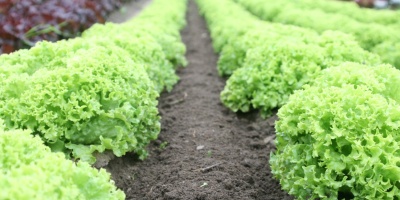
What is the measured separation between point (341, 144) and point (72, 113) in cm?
256

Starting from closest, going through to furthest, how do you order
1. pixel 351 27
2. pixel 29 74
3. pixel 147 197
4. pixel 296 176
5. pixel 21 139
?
pixel 21 139, pixel 296 176, pixel 147 197, pixel 29 74, pixel 351 27

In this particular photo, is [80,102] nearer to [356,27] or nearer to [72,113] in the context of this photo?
[72,113]

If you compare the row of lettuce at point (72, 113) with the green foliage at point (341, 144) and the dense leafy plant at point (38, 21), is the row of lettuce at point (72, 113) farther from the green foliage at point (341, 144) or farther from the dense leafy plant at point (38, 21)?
the dense leafy plant at point (38, 21)

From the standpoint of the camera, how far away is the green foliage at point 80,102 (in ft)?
15.2

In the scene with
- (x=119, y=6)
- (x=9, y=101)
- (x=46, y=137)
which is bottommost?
(x=46, y=137)

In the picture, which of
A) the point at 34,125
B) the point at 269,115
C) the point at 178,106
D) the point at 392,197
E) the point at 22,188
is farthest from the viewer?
the point at 178,106

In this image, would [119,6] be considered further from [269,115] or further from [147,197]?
[147,197]

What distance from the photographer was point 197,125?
721cm

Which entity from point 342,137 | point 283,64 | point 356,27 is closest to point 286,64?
point 283,64

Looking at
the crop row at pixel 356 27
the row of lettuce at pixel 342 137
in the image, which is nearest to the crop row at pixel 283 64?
the row of lettuce at pixel 342 137

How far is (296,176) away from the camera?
14.1ft

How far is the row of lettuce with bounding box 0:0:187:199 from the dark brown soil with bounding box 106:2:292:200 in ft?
1.25

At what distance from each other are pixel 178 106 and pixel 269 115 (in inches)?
71.0

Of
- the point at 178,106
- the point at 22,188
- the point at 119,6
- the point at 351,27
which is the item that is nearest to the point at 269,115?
the point at 178,106
